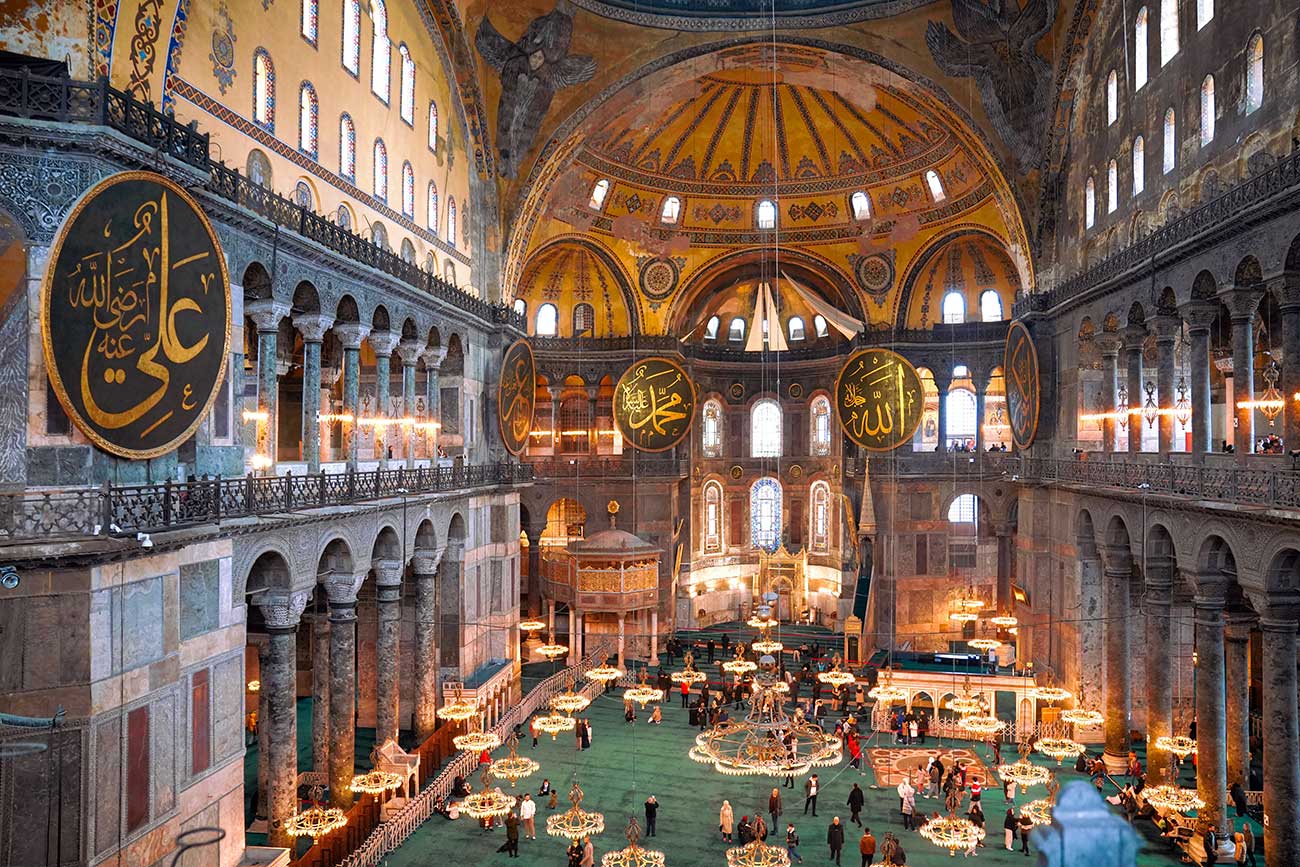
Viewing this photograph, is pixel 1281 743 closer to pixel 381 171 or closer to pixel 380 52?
pixel 381 171

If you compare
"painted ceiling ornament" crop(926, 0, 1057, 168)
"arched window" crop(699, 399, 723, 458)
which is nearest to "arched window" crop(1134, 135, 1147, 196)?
"painted ceiling ornament" crop(926, 0, 1057, 168)

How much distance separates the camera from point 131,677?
382 inches

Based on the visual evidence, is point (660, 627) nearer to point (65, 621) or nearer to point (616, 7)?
point (616, 7)

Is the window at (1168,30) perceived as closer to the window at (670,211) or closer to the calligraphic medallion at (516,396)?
the calligraphic medallion at (516,396)

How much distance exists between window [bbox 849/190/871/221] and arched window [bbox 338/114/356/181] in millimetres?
15655

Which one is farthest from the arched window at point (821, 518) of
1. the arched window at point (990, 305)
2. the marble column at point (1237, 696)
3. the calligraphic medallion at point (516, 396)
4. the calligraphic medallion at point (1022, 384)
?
the marble column at point (1237, 696)

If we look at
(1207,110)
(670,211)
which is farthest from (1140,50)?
(670,211)

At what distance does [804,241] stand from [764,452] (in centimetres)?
724

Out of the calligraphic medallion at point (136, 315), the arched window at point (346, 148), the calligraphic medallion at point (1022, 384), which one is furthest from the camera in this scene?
the calligraphic medallion at point (1022, 384)

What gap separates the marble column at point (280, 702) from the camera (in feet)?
43.1

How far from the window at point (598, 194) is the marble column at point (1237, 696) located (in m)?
18.3

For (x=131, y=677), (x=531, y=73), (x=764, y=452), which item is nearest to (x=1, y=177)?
(x=131, y=677)

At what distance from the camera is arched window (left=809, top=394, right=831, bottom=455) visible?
1212 inches

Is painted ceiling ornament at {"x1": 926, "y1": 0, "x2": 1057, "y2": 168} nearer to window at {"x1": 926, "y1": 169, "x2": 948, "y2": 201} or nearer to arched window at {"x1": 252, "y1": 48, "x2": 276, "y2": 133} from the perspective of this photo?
window at {"x1": 926, "y1": 169, "x2": 948, "y2": 201}
